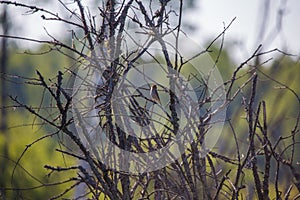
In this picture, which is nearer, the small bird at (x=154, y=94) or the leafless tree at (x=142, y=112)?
the leafless tree at (x=142, y=112)

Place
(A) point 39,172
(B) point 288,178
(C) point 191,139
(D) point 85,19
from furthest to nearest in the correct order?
(A) point 39,172 → (B) point 288,178 → (D) point 85,19 → (C) point 191,139

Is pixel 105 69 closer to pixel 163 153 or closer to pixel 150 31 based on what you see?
pixel 150 31

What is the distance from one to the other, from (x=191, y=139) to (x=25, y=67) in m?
20.4

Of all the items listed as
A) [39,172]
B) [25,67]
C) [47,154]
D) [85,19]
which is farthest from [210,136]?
[25,67]

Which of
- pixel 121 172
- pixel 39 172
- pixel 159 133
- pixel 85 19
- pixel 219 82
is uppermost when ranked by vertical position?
pixel 39 172

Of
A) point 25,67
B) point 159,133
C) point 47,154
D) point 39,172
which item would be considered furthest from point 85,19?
point 25,67

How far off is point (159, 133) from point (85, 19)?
1.20 feet

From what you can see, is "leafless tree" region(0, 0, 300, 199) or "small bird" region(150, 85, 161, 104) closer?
"leafless tree" region(0, 0, 300, 199)

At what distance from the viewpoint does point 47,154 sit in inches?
349

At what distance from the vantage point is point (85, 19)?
1.86 meters

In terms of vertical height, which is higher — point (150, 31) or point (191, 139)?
point (150, 31)

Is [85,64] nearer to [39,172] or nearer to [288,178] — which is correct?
[288,178]

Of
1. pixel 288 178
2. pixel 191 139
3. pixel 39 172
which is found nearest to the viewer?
pixel 191 139

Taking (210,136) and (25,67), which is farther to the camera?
(25,67)
